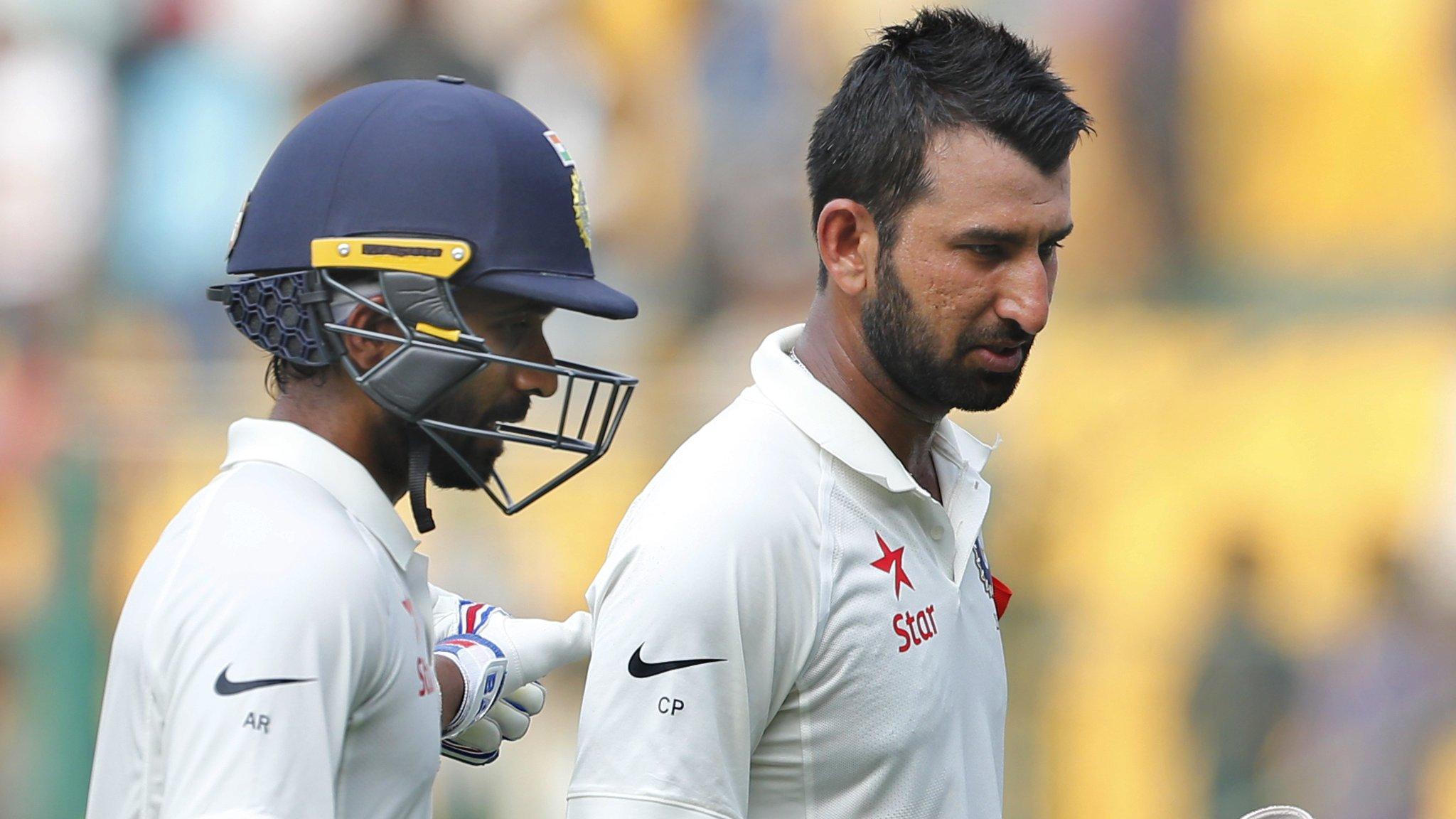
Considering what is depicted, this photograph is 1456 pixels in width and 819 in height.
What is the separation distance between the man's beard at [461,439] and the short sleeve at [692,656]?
177mm

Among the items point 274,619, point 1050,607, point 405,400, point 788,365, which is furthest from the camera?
point 1050,607

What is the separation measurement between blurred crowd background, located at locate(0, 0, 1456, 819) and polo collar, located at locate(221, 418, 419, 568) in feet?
16.5

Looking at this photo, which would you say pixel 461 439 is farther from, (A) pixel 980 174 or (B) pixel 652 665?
(A) pixel 980 174

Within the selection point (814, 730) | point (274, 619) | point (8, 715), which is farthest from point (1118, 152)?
point (274, 619)

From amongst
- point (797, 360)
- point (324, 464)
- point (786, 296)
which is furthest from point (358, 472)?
point (786, 296)

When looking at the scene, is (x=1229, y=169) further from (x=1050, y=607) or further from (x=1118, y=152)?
(x=1050, y=607)

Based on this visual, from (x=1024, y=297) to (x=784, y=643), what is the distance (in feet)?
1.67

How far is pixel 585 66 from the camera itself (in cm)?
725

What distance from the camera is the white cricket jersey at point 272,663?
1.48 metres

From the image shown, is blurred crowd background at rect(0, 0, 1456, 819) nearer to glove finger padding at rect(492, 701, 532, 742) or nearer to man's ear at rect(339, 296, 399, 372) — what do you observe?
glove finger padding at rect(492, 701, 532, 742)

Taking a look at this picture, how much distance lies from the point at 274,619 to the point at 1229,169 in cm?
640

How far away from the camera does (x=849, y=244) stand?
7.12 ft

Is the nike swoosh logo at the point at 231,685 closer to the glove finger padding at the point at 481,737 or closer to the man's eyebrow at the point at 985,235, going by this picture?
the glove finger padding at the point at 481,737

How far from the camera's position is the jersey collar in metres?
2.06
